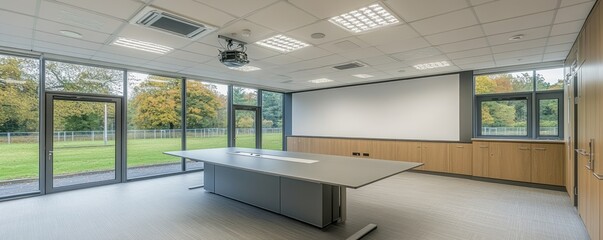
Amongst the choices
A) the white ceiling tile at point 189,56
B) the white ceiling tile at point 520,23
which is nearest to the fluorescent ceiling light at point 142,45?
the white ceiling tile at point 189,56

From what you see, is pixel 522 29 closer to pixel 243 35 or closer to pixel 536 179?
pixel 536 179

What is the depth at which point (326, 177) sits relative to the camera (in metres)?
2.86

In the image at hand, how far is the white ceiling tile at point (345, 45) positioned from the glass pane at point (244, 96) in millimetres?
4537

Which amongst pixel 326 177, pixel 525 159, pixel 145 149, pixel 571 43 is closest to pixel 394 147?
pixel 525 159

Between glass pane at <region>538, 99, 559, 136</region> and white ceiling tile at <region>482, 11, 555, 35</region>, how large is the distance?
327cm

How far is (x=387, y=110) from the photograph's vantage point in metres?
8.05

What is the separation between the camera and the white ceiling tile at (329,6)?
2892 millimetres

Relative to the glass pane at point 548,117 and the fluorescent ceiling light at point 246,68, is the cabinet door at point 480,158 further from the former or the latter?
the fluorescent ceiling light at point 246,68

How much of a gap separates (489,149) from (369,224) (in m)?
4.12

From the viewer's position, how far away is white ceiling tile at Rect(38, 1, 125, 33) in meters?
3.02

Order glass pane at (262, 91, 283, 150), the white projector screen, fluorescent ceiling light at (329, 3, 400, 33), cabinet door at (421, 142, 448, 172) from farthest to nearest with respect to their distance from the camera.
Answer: glass pane at (262, 91, 283, 150) < the white projector screen < cabinet door at (421, 142, 448, 172) < fluorescent ceiling light at (329, 3, 400, 33)

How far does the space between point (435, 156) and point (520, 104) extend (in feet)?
7.00

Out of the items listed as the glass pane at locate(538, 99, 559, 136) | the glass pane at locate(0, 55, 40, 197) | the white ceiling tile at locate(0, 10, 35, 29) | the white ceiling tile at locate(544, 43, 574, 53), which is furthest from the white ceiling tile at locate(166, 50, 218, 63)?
the glass pane at locate(538, 99, 559, 136)

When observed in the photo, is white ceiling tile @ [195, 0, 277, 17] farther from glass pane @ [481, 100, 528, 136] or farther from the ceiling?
glass pane @ [481, 100, 528, 136]
